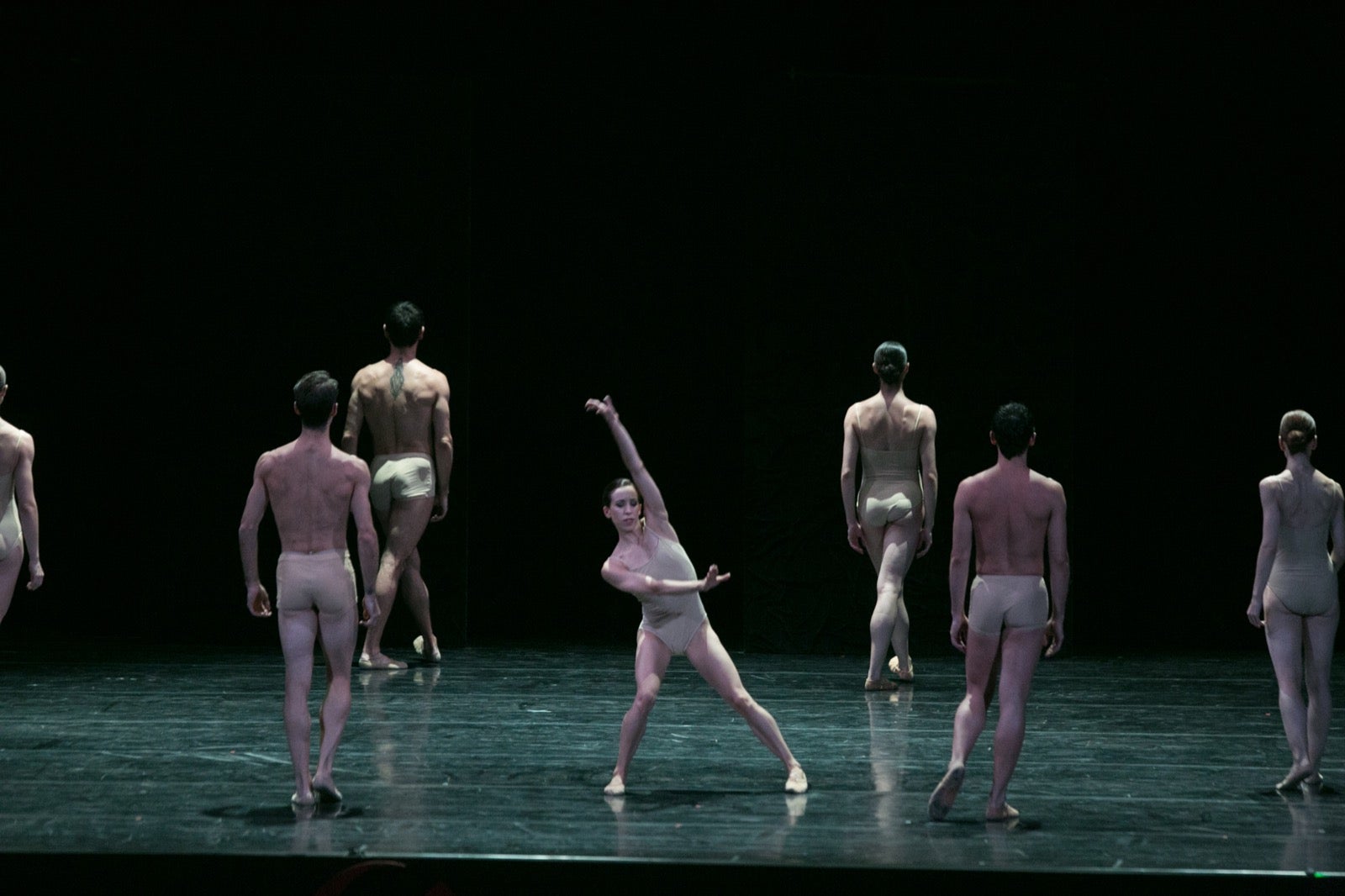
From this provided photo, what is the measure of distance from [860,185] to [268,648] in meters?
4.52

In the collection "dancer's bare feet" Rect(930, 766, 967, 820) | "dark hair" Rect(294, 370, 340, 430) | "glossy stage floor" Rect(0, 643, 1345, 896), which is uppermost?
"dark hair" Rect(294, 370, 340, 430)

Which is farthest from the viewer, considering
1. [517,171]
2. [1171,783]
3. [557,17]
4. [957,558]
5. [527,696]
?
[517,171]

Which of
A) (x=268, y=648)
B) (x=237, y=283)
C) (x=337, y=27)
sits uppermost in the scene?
(x=337, y=27)

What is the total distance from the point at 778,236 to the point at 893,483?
222cm

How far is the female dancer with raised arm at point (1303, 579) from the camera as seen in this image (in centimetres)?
592

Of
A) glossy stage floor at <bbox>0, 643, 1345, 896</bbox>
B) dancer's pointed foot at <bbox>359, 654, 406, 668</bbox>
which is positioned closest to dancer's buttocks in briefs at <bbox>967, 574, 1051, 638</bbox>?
glossy stage floor at <bbox>0, 643, 1345, 896</bbox>

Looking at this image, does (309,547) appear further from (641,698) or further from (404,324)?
(404,324)

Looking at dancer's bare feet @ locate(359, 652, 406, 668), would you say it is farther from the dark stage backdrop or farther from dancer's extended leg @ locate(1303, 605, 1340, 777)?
dancer's extended leg @ locate(1303, 605, 1340, 777)

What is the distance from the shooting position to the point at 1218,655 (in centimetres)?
998

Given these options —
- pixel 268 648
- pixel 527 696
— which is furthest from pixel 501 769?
pixel 268 648

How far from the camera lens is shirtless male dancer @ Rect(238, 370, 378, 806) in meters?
5.45

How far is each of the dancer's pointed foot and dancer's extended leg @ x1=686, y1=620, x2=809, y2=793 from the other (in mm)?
3402

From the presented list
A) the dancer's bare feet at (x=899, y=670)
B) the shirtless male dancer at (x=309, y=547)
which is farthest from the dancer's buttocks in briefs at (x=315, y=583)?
the dancer's bare feet at (x=899, y=670)

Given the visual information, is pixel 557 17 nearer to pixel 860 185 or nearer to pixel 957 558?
pixel 860 185
